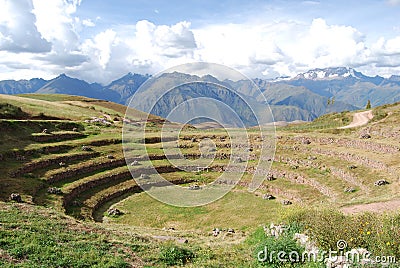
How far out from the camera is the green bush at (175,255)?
14.8 m

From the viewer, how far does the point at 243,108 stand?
1961cm

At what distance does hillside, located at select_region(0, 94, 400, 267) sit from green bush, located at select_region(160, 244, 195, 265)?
0.05 m

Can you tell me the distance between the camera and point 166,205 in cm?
3431

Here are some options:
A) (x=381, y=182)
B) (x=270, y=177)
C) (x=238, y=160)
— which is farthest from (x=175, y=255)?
(x=238, y=160)

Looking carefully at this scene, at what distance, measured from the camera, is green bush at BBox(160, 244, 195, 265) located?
14.8m

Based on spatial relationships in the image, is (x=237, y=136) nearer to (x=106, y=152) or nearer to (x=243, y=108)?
(x=106, y=152)

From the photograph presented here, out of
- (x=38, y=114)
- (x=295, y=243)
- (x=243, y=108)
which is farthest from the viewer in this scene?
(x=38, y=114)

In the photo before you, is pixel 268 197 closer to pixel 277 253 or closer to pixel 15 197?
pixel 277 253

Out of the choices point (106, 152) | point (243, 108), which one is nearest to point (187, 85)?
point (243, 108)

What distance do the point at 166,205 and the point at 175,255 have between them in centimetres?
1953

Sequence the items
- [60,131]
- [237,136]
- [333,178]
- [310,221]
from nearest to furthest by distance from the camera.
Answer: [310,221] → [333,178] → [60,131] → [237,136]

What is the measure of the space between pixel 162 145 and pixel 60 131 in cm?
1633

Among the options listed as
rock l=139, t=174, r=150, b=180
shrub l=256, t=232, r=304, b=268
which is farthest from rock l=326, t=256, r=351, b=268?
rock l=139, t=174, r=150, b=180

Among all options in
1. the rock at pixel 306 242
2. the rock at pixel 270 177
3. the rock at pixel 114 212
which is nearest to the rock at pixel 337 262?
the rock at pixel 306 242
